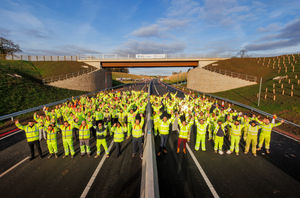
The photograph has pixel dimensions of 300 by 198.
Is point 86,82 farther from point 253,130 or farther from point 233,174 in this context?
point 233,174

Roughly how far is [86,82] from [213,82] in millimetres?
31158

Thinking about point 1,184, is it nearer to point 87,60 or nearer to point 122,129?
point 122,129

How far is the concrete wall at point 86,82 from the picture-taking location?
34.0 metres

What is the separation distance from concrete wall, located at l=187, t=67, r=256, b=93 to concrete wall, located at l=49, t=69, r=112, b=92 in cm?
2796

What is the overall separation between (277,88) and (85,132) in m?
29.1

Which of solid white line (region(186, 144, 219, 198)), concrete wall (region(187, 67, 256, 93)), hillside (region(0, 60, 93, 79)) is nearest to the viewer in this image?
solid white line (region(186, 144, 219, 198))

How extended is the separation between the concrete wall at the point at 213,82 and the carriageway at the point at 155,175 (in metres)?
28.2

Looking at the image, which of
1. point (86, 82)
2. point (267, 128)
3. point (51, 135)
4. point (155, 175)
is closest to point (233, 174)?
point (267, 128)

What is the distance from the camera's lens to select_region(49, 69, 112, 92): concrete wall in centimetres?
3405

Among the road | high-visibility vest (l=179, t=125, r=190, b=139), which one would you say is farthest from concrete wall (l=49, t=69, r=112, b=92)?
high-visibility vest (l=179, t=125, r=190, b=139)

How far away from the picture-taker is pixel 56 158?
744 centimetres

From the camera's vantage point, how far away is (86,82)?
125ft

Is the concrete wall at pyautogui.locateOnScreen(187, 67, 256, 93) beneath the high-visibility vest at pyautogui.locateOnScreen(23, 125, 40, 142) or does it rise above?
above

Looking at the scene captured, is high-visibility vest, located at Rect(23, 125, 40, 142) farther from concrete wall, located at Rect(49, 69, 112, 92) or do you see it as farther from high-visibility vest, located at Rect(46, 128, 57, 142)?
concrete wall, located at Rect(49, 69, 112, 92)
